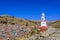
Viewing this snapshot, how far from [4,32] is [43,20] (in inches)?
136

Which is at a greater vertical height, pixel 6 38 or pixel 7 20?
pixel 7 20

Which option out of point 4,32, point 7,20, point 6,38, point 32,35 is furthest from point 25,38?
point 7,20

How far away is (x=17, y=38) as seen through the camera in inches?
584

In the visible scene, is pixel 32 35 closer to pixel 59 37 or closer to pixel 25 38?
pixel 25 38

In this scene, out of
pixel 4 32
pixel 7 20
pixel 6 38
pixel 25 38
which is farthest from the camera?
pixel 7 20

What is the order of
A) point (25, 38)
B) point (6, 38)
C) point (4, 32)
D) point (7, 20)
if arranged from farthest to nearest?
point (7, 20), point (4, 32), point (6, 38), point (25, 38)

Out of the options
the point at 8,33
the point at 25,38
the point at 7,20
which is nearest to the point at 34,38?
the point at 25,38

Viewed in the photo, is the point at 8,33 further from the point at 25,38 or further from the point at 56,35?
the point at 56,35

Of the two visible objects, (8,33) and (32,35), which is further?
(8,33)

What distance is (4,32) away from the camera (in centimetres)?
1652

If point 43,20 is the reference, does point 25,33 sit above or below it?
below

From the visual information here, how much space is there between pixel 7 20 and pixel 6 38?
23.7 ft

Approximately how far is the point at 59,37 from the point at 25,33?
359cm

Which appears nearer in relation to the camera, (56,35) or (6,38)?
(56,35)
